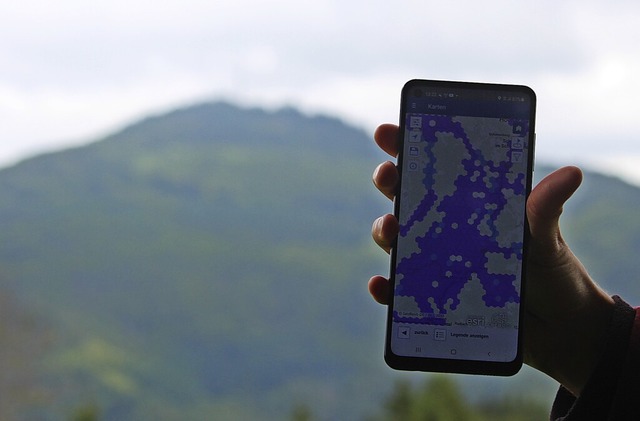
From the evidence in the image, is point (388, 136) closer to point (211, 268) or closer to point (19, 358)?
point (19, 358)

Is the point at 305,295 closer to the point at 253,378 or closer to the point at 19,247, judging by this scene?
the point at 253,378

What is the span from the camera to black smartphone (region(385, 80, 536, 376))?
4.55 feet

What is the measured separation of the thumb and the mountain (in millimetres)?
57311

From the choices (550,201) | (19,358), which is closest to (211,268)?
(19,358)

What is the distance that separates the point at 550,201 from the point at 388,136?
1.07ft

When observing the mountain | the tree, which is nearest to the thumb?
the mountain

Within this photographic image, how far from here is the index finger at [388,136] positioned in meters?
→ 1.46

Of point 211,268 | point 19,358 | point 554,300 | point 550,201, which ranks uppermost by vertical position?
point 550,201

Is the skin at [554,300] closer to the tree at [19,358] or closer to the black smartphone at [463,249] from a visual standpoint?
the black smartphone at [463,249]

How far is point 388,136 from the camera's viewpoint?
57.6 inches

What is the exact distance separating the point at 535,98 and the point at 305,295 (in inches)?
3107

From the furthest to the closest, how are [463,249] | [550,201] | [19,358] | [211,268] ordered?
[211,268]
[19,358]
[463,249]
[550,201]

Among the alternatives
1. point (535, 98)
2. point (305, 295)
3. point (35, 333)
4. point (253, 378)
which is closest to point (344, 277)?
point (305, 295)

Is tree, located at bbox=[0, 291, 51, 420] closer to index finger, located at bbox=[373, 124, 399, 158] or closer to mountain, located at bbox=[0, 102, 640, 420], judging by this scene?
mountain, located at bbox=[0, 102, 640, 420]
